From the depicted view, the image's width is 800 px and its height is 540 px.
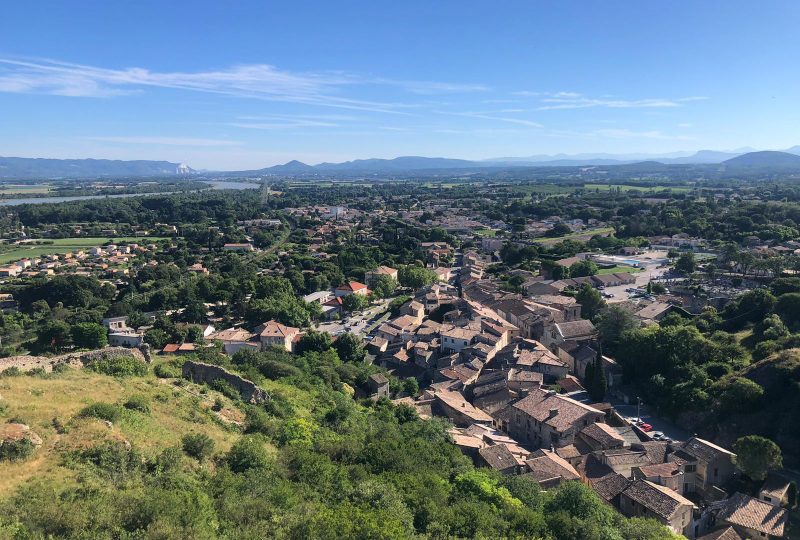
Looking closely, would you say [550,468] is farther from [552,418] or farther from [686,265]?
[686,265]

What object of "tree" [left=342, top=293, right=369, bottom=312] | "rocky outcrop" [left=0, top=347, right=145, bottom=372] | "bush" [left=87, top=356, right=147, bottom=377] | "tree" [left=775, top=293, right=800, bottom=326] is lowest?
"tree" [left=342, top=293, right=369, bottom=312]

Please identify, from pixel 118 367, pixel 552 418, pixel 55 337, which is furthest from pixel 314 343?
pixel 552 418

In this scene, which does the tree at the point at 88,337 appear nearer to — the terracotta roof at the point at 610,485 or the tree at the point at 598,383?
the terracotta roof at the point at 610,485

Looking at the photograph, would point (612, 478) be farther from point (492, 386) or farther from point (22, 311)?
point (22, 311)

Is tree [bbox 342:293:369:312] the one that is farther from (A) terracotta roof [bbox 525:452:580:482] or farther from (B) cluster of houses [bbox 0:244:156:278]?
(B) cluster of houses [bbox 0:244:156:278]

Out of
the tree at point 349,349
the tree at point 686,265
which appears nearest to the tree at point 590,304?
the tree at point 686,265

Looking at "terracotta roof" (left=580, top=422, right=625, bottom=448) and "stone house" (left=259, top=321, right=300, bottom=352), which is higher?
"stone house" (left=259, top=321, right=300, bottom=352)

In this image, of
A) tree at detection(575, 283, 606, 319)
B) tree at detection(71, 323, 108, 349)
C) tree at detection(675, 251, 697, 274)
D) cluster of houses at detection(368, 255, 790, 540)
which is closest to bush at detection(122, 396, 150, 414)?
cluster of houses at detection(368, 255, 790, 540)
